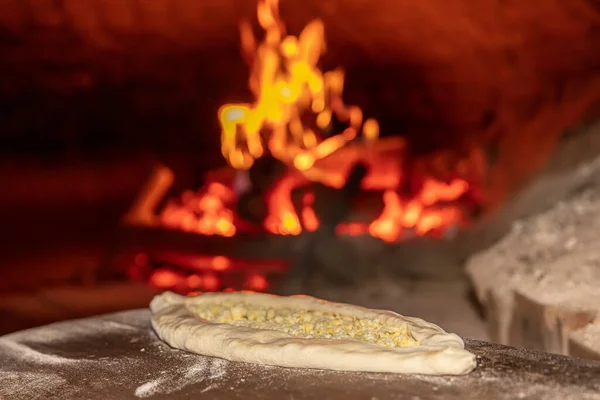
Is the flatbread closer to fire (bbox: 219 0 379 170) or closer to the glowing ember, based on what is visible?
the glowing ember

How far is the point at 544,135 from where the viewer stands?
5.66 m

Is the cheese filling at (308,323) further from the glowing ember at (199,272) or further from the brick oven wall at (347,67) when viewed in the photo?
the brick oven wall at (347,67)

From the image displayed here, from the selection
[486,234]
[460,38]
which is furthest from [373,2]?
[486,234]

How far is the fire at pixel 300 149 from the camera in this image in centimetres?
694

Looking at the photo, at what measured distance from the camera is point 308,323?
225 centimetres

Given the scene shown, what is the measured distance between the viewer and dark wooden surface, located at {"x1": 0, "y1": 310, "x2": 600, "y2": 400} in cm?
164

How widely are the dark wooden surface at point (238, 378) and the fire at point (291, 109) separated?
530cm

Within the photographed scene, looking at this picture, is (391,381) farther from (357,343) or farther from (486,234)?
(486,234)

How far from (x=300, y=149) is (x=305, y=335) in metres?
5.77

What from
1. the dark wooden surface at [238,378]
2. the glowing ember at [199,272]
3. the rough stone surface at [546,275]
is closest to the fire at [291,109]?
the glowing ember at [199,272]

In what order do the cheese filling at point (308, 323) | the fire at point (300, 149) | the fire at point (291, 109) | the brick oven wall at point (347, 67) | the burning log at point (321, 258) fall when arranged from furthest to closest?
the fire at point (291, 109)
the fire at point (300, 149)
the brick oven wall at point (347, 67)
the burning log at point (321, 258)
the cheese filling at point (308, 323)

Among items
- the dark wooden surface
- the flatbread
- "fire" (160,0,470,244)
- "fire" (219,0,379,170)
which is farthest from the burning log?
the dark wooden surface

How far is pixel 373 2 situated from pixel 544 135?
7.22 feet

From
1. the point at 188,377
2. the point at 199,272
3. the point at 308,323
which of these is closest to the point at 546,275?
the point at 308,323
